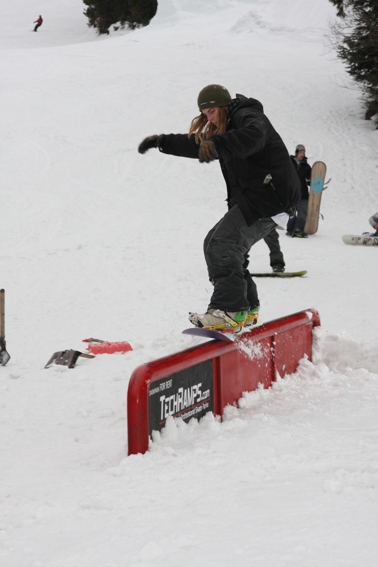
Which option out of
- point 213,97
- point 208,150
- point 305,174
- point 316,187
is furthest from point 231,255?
point 316,187

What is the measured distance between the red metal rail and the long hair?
1221mm

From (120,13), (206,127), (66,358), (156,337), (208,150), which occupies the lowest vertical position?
(156,337)

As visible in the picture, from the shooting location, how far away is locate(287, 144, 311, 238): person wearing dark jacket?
12.4 meters

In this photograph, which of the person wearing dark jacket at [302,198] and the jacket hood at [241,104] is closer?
the jacket hood at [241,104]

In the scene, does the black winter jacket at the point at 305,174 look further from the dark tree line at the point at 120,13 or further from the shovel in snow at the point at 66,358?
the dark tree line at the point at 120,13

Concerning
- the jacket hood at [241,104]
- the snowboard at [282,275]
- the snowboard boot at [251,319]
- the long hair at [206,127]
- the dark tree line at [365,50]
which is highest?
the dark tree line at [365,50]

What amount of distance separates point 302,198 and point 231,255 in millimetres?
9257

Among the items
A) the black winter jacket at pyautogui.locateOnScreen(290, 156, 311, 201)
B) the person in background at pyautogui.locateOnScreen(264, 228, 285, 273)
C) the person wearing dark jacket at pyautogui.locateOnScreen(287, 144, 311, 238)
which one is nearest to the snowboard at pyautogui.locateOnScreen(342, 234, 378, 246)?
the person wearing dark jacket at pyautogui.locateOnScreen(287, 144, 311, 238)

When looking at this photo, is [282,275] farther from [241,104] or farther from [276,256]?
[241,104]

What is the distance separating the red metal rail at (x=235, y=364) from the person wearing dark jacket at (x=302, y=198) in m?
7.82

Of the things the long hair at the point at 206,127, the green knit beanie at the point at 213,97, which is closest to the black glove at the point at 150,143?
the long hair at the point at 206,127

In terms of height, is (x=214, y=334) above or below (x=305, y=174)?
below

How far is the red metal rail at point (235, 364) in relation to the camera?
3041 mm

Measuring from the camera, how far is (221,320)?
386cm
